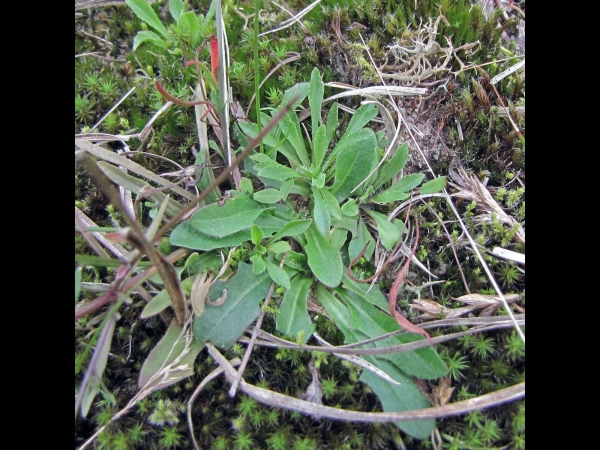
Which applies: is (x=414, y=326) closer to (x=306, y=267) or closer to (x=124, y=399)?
(x=306, y=267)

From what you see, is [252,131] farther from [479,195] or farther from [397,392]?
[397,392]

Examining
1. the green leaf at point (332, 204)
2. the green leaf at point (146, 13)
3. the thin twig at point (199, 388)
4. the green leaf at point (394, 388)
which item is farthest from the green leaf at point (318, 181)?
the green leaf at point (146, 13)

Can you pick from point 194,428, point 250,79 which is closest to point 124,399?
point 194,428

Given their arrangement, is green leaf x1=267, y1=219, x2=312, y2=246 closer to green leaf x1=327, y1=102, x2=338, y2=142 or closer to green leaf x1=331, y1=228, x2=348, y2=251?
green leaf x1=331, y1=228, x2=348, y2=251

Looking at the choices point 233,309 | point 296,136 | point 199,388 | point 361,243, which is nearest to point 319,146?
point 296,136

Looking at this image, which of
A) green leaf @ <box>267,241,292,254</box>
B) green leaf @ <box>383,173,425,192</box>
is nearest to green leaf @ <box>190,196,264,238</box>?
green leaf @ <box>267,241,292,254</box>
